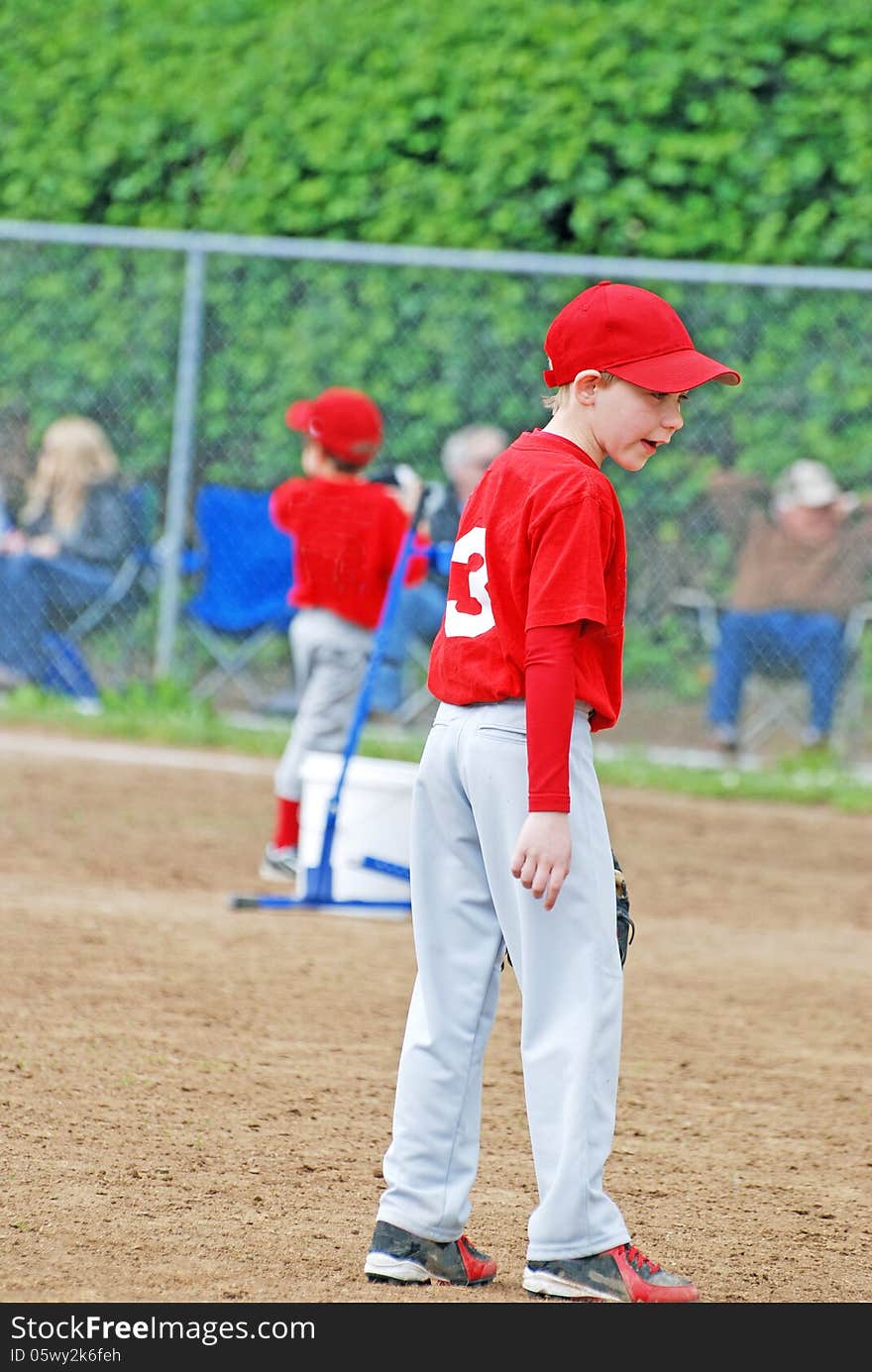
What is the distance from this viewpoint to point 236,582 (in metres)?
9.77

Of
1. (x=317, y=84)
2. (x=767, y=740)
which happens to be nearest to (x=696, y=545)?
(x=767, y=740)

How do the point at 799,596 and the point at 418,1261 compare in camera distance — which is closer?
the point at 418,1261

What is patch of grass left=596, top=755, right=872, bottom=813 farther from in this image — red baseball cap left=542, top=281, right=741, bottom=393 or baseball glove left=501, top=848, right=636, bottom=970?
red baseball cap left=542, top=281, right=741, bottom=393

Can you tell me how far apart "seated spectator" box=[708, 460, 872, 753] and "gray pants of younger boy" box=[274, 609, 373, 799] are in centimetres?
275

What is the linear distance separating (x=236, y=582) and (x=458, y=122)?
2797 millimetres

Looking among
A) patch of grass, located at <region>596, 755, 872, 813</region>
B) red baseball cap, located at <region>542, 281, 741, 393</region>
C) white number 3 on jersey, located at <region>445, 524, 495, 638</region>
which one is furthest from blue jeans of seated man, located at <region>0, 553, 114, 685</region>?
red baseball cap, located at <region>542, 281, 741, 393</region>

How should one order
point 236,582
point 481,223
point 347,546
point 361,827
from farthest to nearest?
point 481,223
point 236,582
point 347,546
point 361,827

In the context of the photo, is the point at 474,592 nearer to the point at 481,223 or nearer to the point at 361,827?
the point at 361,827

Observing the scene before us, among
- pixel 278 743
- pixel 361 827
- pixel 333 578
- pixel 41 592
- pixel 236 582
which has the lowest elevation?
pixel 278 743

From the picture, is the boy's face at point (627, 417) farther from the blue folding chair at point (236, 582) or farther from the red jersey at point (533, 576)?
the blue folding chair at point (236, 582)

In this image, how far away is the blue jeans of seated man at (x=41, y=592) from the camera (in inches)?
388

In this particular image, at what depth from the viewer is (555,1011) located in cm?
309

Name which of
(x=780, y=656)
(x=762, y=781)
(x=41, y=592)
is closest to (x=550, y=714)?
(x=762, y=781)

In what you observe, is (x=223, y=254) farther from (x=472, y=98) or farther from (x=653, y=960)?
(x=653, y=960)
